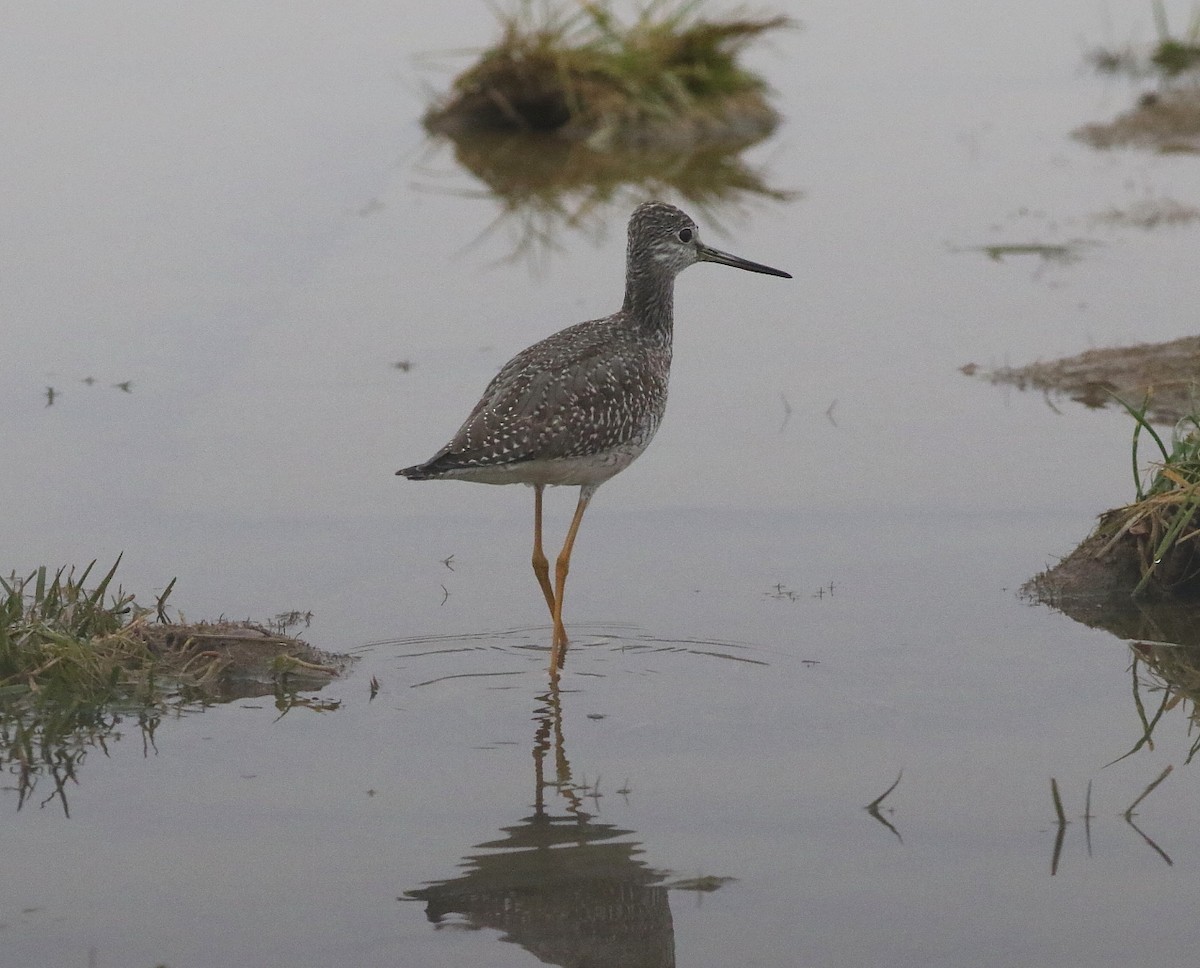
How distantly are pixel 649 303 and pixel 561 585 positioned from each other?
1.67 metres

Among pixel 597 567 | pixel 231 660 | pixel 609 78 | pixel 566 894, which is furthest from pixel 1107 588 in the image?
pixel 609 78

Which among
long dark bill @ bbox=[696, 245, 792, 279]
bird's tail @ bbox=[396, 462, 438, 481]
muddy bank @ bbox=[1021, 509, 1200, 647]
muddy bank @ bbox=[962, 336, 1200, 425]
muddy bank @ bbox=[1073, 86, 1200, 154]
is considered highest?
muddy bank @ bbox=[1073, 86, 1200, 154]

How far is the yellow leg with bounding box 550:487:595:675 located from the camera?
729cm

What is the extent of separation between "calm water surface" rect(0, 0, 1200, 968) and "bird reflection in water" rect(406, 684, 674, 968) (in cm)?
2

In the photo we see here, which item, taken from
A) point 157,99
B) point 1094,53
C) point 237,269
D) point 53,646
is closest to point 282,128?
point 157,99

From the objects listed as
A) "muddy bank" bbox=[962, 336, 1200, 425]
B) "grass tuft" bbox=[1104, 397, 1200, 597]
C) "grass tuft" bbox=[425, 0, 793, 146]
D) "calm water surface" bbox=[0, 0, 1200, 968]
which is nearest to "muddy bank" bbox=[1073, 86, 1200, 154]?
"calm water surface" bbox=[0, 0, 1200, 968]

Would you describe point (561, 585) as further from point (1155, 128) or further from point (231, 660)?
point (1155, 128)

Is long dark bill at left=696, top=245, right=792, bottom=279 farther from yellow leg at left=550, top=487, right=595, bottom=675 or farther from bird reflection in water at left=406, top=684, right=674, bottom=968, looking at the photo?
bird reflection in water at left=406, top=684, right=674, bottom=968

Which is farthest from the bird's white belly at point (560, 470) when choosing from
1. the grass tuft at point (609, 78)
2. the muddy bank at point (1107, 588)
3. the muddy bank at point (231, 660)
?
the grass tuft at point (609, 78)

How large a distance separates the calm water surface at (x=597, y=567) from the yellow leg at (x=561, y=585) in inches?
3.3

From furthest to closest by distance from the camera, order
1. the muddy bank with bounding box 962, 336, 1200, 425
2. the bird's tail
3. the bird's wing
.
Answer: the muddy bank with bounding box 962, 336, 1200, 425
the bird's wing
the bird's tail

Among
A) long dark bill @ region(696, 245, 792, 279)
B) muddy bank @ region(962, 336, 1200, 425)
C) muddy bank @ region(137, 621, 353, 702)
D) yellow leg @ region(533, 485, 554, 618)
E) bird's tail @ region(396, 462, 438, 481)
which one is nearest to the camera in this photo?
muddy bank @ region(137, 621, 353, 702)

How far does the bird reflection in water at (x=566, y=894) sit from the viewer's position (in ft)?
Result: 16.4

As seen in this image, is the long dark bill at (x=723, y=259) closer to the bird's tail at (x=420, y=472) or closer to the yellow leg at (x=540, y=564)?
the yellow leg at (x=540, y=564)
